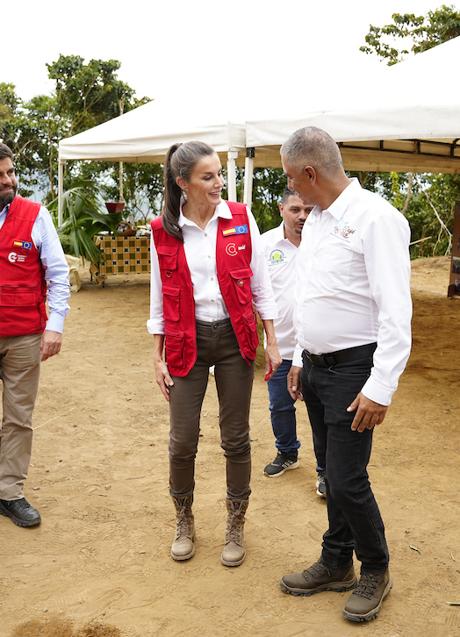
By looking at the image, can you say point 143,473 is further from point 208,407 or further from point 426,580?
point 426,580

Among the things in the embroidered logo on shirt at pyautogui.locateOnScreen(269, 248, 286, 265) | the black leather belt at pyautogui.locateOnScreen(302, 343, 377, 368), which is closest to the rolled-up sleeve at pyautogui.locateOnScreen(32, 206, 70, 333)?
the embroidered logo on shirt at pyautogui.locateOnScreen(269, 248, 286, 265)

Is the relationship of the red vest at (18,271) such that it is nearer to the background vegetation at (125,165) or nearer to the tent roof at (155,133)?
the tent roof at (155,133)

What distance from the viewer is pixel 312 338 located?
2457mm

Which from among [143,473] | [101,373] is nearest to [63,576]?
[143,473]

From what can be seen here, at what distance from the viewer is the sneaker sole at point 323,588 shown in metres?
2.78

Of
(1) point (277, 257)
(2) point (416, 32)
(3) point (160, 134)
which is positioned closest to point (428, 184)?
(2) point (416, 32)

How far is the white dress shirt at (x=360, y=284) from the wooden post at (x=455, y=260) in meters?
7.92

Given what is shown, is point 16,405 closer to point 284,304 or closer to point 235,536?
point 235,536

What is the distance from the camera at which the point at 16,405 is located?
3.38m

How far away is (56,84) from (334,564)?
1640 centimetres

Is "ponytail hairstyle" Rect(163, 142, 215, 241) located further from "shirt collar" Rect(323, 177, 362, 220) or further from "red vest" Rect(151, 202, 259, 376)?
"shirt collar" Rect(323, 177, 362, 220)

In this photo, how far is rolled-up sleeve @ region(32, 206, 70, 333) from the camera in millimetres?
3289

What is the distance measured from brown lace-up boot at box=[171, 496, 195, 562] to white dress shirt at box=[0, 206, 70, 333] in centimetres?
101

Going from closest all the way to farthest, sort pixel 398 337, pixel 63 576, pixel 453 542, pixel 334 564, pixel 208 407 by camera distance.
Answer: pixel 398 337
pixel 334 564
pixel 63 576
pixel 453 542
pixel 208 407
